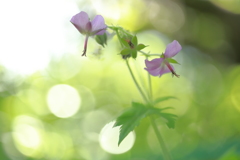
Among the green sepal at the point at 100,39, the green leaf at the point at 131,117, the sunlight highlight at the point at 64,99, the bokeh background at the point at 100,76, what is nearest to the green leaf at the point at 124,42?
the green sepal at the point at 100,39

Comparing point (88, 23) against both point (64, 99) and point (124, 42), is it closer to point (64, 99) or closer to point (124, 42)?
point (124, 42)

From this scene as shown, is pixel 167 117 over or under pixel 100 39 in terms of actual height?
under

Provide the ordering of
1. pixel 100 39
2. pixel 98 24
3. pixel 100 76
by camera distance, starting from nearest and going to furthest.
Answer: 1. pixel 98 24
2. pixel 100 39
3. pixel 100 76

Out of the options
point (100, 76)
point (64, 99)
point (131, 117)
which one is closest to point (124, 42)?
point (131, 117)

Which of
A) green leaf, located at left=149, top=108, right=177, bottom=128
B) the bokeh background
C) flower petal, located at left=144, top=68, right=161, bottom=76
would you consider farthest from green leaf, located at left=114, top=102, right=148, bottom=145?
the bokeh background

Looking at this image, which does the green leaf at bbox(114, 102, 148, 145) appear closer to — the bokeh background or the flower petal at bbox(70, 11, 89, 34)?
the flower petal at bbox(70, 11, 89, 34)

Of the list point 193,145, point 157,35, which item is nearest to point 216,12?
point 157,35
